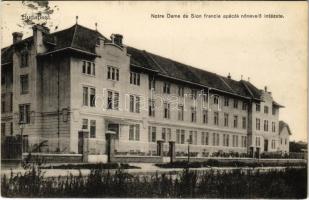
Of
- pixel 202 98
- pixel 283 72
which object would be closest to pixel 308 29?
pixel 283 72

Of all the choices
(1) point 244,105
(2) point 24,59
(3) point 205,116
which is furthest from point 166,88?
(1) point 244,105

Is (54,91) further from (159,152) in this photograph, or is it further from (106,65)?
(159,152)

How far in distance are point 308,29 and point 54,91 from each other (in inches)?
663

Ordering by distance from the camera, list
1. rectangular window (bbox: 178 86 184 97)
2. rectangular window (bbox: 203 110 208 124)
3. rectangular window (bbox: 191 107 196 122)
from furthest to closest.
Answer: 1. rectangular window (bbox: 203 110 208 124)
2. rectangular window (bbox: 191 107 196 122)
3. rectangular window (bbox: 178 86 184 97)

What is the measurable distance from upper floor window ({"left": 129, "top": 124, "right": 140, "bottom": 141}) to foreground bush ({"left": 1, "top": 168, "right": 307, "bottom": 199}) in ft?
56.7

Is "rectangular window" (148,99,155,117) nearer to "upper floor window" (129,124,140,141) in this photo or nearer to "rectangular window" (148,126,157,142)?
"rectangular window" (148,126,157,142)

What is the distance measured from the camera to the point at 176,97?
116ft

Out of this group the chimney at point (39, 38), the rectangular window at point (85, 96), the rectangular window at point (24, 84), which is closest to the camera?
the chimney at point (39, 38)

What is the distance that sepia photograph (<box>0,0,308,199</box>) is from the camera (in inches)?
515

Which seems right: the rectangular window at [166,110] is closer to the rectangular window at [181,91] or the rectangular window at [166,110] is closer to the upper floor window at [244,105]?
the rectangular window at [181,91]

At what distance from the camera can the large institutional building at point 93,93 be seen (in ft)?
87.4

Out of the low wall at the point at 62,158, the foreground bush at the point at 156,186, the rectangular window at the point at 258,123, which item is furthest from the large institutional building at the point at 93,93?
the foreground bush at the point at 156,186

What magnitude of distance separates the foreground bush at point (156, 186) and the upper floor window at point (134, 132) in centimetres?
A: 1728

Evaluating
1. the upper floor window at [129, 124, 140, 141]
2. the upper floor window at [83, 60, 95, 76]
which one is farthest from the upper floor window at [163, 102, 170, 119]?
the upper floor window at [83, 60, 95, 76]
